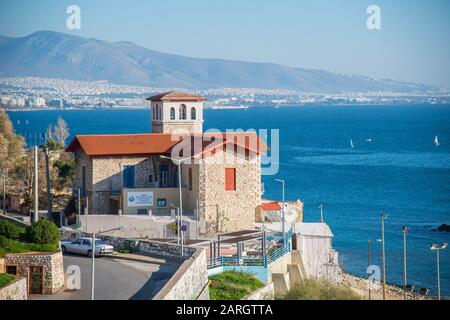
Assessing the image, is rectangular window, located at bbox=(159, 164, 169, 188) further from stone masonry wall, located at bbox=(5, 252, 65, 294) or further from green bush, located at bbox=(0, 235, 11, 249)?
stone masonry wall, located at bbox=(5, 252, 65, 294)

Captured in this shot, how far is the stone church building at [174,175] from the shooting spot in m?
38.8

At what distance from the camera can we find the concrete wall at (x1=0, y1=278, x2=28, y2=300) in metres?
22.1

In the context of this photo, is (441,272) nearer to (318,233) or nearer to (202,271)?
(318,233)

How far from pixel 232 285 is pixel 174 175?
44.3 feet

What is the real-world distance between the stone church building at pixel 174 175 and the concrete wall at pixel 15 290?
49.0 ft

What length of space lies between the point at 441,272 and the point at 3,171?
22.7 m

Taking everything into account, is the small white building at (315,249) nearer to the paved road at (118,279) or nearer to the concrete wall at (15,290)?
the paved road at (118,279)

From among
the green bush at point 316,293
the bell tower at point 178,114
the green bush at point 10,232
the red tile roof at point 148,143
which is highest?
the bell tower at point 178,114

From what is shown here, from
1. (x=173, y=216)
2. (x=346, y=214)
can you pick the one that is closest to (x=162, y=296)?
(x=173, y=216)

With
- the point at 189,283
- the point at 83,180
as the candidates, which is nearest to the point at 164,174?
the point at 83,180

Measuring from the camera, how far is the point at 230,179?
129ft

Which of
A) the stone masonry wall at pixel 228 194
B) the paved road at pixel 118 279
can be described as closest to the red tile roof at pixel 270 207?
the stone masonry wall at pixel 228 194

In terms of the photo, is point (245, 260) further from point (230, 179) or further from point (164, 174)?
point (164, 174)

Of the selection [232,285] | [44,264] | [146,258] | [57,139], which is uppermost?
[57,139]
